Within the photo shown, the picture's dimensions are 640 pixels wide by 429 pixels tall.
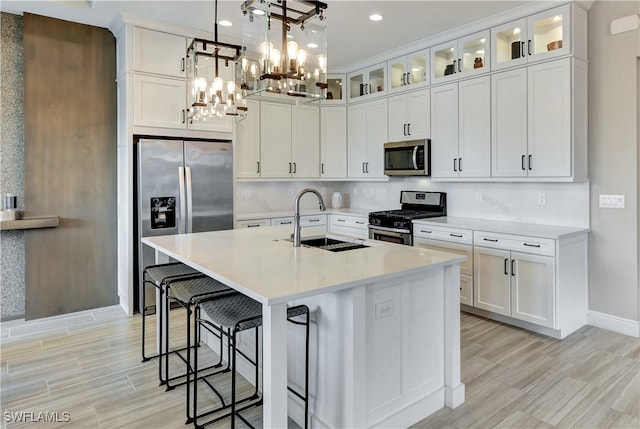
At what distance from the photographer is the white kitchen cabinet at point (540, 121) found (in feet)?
11.2

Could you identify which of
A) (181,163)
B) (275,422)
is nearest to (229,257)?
(275,422)

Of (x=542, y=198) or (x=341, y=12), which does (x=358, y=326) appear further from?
(x=341, y=12)

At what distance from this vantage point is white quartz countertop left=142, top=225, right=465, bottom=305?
69.0 inches

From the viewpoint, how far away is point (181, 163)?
13.4 feet

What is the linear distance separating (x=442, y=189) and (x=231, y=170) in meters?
2.45

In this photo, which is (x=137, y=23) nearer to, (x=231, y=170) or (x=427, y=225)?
(x=231, y=170)

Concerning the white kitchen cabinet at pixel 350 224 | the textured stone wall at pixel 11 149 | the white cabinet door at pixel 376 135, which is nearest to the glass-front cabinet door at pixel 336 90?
the white cabinet door at pixel 376 135

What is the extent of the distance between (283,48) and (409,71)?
3106mm

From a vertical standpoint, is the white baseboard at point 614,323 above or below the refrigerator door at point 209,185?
below

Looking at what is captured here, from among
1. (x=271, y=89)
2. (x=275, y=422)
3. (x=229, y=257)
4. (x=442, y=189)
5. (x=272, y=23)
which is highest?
(x=272, y=23)

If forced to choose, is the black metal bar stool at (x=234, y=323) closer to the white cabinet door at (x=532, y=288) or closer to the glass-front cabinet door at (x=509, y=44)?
the white cabinet door at (x=532, y=288)

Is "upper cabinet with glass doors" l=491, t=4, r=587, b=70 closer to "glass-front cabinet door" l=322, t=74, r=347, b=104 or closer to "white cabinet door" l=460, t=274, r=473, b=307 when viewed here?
"white cabinet door" l=460, t=274, r=473, b=307

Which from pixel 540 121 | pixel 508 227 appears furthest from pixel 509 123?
pixel 508 227

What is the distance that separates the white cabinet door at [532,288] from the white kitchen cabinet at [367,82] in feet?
8.71
